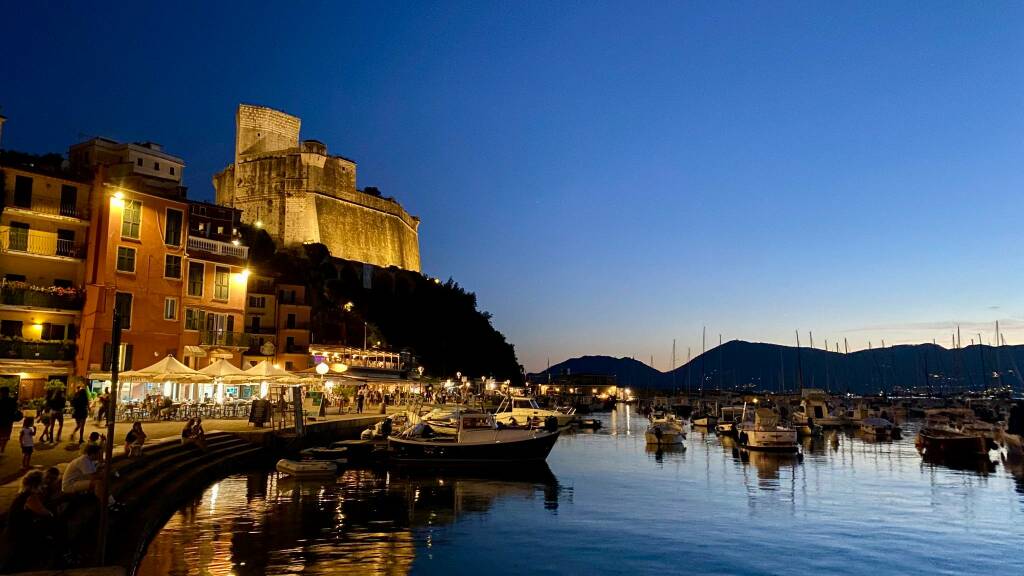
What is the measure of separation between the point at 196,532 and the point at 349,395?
3781cm

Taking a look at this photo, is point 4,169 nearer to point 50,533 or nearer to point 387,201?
point 50,533

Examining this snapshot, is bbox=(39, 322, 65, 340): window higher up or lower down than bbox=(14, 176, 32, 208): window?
lower down

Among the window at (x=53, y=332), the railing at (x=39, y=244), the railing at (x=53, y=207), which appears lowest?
the window at (x=53, y=332)

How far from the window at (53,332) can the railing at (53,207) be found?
192 inches

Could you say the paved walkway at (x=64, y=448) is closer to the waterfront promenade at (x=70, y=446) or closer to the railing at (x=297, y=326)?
the waterfront promenade at (x=70, y=446)

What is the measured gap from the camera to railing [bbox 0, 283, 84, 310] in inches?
1176

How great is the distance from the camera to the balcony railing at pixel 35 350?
29109 mm

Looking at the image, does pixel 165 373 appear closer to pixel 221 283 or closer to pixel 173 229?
pixel 173 229

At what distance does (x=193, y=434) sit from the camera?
2175 centimetres

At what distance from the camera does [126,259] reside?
32.2 m

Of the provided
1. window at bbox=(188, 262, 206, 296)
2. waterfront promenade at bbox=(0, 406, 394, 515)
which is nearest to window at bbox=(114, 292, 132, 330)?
window at bbox=(188, 262, 206, 296)

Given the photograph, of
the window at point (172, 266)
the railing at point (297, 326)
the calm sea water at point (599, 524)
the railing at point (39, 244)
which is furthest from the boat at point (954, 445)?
the railing at point (39, 244)

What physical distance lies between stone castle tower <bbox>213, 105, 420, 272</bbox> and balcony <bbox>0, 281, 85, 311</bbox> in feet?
132

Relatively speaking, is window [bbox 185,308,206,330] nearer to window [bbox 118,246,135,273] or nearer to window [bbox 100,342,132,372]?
window [bbox 100,342,132,372]
